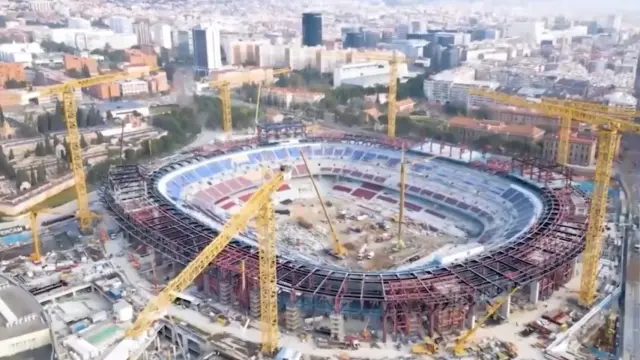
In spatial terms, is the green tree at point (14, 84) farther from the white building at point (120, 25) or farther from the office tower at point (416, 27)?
the office tower at point (416, 27)

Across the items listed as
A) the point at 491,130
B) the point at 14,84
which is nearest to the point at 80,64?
the point at 14,84

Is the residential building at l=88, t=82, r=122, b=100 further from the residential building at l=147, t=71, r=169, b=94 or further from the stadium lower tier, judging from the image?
the stadium lower tier

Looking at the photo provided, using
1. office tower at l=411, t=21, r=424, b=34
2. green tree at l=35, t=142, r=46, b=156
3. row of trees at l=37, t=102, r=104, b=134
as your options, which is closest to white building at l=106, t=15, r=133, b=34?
row of trees at l=37, t=102, r=104, b=134

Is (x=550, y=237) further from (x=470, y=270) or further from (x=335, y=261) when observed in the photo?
(x=335, y=261)

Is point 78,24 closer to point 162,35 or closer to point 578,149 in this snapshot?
point 162,35

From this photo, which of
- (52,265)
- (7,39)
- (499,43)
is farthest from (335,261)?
(499,43)

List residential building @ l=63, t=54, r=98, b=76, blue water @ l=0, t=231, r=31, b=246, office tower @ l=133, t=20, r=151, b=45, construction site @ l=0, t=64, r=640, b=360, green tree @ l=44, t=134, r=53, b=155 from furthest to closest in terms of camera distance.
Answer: office tower @ l=133, t=20, r=151, b=45, residential building @ l=63, t=54, r=98, b=76, green tree @ l=44, t=134, r=53, b=155, blue water @ l=0, t=231, r=31, b=246, construction site @ l=0, t=64, r=640, b=360

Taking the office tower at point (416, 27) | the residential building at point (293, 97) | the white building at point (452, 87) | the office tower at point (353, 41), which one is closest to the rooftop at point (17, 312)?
the residential building at point (293, 97)
